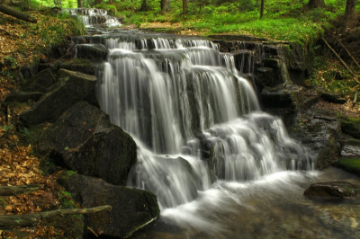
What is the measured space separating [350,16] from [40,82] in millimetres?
16133

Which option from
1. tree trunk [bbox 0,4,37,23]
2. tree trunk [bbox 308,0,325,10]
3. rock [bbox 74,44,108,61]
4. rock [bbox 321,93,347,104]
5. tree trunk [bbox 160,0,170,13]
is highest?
tree trunk [bbox 160,0,170,13]

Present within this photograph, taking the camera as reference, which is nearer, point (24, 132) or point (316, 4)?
point (24, 132)

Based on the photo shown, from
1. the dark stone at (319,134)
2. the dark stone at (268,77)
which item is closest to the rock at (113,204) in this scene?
the dark stone at (319,134)

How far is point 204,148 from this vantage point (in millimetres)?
8211

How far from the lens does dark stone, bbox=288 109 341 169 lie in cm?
899

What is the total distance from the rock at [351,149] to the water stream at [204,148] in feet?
4.33

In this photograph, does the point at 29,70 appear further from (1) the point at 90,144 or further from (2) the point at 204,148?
(2) the point at 204,148

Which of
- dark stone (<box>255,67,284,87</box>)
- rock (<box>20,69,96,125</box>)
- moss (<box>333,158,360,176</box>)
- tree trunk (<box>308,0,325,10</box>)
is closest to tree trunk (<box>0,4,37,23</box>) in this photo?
rock (<box>20,69,96,125</box>)

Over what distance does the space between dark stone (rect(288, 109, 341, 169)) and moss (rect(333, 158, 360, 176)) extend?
0.28 meters

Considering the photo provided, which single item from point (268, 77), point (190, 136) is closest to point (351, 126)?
point (268, 77)

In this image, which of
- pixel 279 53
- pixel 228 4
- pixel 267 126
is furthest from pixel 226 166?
pixel 228 4

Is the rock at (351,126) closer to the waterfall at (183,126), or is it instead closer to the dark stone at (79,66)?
the waterfall at (183,126)

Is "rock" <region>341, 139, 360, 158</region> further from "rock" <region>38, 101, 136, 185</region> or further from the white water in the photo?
"rock" <region>38, 101, 136, 185</region>

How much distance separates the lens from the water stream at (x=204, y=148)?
623 centimetres
